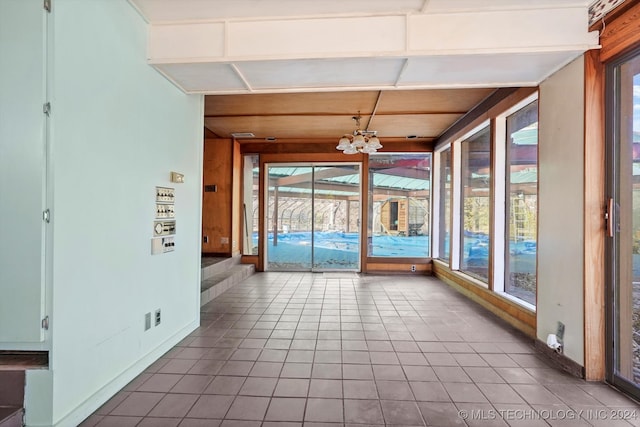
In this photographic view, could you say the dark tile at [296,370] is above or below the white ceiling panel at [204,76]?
below

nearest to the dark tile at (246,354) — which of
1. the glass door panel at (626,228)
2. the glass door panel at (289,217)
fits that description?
the glass door panel at (626,228)

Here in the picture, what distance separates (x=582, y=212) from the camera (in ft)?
7.91

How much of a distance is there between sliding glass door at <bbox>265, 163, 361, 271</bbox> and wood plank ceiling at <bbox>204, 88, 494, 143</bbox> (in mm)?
1053

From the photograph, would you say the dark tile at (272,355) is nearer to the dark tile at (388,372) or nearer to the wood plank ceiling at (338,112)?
the dark tile at (388,372)

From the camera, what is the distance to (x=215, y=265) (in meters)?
5.50

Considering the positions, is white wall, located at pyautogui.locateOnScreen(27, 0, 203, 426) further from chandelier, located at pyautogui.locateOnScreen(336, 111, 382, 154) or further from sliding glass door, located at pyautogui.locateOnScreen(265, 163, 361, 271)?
sliding glass door, located at pyautogui.locateOnScreen(265, 163, 361, 271)

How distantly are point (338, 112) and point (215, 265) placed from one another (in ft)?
10.9

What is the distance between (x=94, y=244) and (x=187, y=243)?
1.26m

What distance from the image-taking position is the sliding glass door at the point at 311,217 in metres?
7.10

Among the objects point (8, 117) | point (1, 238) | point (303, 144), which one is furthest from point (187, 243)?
point (303, 144)

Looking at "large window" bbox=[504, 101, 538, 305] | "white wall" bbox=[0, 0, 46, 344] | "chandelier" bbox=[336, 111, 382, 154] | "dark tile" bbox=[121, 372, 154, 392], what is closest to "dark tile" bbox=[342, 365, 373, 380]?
"dark tile" bbox=[121, 372, 154, 392]

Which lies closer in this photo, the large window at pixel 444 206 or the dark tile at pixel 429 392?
the dark tile at pixel 429 392

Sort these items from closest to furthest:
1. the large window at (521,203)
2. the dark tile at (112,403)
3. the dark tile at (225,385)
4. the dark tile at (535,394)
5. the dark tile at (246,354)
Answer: the dark tile at (112,403)
the dark tile at (535,394)
the dark tile at (225,385)
the dark tile at (246,354)
the large window at (521,203)

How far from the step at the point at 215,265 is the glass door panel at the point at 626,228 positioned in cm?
491
